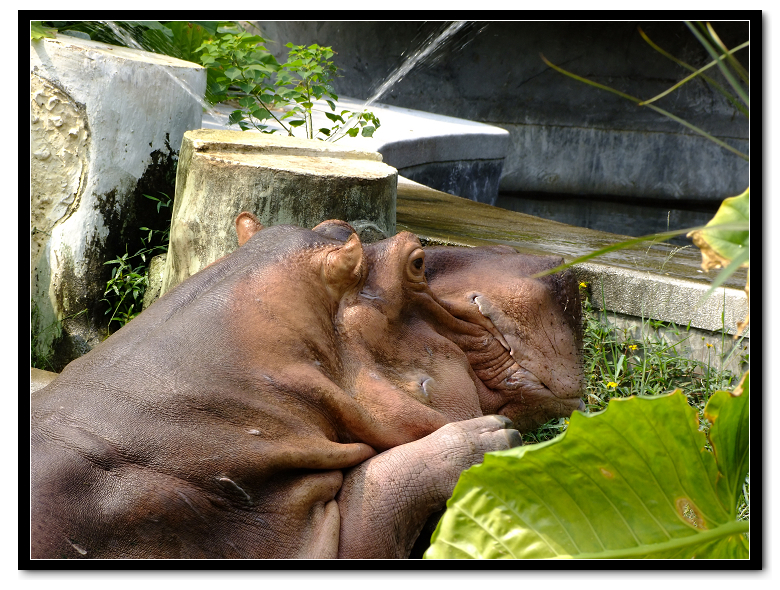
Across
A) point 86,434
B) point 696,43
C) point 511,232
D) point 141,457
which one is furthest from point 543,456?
point 696,43

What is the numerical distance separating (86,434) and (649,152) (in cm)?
1375

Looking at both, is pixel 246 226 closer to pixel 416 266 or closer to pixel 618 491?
pixel 416 266

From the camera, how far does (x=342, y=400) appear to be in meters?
2.11

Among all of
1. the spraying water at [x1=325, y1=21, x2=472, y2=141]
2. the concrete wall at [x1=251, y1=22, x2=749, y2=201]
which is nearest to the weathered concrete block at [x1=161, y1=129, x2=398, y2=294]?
the spraying water at [x1=325, y1=21, x2=472, y2=141]

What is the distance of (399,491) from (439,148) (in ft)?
21.4

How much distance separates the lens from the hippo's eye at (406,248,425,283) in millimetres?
2400

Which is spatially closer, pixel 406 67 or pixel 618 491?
pixel 618 491

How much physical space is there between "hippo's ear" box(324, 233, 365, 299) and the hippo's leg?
1.45 feet

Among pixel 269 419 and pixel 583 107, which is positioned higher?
pixel 583 107

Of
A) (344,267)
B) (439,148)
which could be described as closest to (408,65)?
(439,148)

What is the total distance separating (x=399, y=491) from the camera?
2078 mm

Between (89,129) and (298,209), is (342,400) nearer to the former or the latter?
(298,209)

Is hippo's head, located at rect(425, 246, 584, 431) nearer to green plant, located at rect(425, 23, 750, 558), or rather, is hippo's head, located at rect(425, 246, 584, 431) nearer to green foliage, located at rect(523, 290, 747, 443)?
green foliage, located at rect(523, 290, 747, 443)
